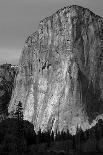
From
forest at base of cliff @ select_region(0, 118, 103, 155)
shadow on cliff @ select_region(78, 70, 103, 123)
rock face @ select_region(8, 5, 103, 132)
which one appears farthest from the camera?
rock face @ select_region(8, 5, 103, 132)

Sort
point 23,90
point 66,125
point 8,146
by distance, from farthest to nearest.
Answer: point 23,90
point 66,125
point 8,146

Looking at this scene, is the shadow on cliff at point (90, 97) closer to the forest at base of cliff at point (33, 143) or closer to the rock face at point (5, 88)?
the forest at base of cliff at point (33, 143)

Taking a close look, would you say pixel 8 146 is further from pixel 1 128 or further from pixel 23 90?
pixel 23 90

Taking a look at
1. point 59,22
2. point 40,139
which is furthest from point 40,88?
point 40,139

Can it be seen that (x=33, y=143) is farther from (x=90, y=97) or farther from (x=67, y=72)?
(x=67, y=72)

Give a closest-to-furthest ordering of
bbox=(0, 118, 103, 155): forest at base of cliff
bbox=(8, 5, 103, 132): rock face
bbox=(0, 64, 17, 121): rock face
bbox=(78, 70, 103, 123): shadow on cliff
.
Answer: bbox=(0, 118, 103, 155): forest at base of cliff → bbox=(78, 70, 103, 123): shadow on cliff → bbox=(8, 5, 103, 132): rock face → bbox=(0, 64, 17, 121): rock face

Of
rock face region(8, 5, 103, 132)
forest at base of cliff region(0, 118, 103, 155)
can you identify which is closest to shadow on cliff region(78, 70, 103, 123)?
rock face region(8, 5, 103, 132)

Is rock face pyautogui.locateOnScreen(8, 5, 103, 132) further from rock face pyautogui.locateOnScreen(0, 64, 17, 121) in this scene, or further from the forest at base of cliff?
the forest at base of cliff

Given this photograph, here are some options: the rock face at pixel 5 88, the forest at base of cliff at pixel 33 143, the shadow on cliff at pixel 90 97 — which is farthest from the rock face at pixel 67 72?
the forest at base of cliff at pixel 33 143
